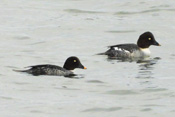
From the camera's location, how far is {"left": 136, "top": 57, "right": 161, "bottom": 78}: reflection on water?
22.6 metres

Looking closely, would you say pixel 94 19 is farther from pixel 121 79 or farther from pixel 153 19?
pixel 121 79

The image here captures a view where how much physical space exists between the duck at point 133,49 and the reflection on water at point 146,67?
863 millimetres

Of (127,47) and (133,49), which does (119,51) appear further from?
(133,49)

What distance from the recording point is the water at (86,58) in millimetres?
18375

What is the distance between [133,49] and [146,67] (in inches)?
105

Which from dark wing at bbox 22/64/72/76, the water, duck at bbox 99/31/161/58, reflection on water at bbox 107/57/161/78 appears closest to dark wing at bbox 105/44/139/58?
duck at bbox 99/31/161/58

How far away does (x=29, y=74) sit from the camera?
21.9 meters

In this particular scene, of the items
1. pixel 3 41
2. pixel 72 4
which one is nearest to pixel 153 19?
pixel 72 4

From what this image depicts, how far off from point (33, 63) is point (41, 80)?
2.96m

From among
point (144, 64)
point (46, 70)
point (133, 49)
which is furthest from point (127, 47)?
point (46, 70)

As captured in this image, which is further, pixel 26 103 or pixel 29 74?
pixel 29 74

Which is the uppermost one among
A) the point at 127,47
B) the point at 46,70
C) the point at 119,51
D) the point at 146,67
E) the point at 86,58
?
the point at 127,47

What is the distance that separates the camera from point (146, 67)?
79.4ft

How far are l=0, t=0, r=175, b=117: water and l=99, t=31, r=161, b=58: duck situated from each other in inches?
18.9
